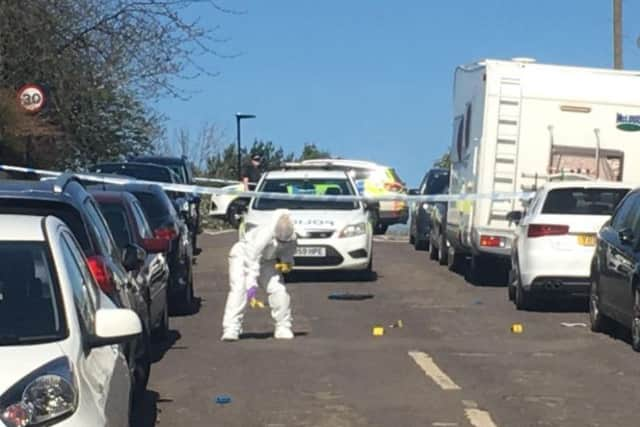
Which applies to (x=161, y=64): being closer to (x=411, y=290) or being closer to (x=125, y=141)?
(x=411, y=290)

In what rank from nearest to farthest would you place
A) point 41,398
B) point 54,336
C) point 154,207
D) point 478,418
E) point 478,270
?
point 41,398, point 54,336, point 478,418, point 154,207, point 478,270

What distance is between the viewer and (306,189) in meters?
23.1

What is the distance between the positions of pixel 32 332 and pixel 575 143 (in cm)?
1523

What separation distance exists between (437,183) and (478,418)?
65.3 feet

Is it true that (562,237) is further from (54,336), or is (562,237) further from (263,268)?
(54,336)

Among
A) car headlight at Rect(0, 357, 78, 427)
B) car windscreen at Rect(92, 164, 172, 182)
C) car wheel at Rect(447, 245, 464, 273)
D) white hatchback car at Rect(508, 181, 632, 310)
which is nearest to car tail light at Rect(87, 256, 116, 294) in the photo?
car headlight at Rect(0, 357, 78, 427)

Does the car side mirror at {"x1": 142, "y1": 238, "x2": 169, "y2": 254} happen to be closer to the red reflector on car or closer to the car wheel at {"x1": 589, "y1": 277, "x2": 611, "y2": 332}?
the car wheel at {"x1": 589, "y1": 277, "x2": 611, "y2": 332}

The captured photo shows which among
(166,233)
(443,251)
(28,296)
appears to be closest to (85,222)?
(28,296)

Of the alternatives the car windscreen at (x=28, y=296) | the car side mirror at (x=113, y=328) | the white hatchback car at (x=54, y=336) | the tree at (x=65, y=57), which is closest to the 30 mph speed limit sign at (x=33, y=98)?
the tree at (x=65, y=57)

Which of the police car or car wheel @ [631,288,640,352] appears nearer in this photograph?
car wheel @ [631,288,640,352]

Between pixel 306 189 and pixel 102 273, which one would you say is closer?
pixel 102 273

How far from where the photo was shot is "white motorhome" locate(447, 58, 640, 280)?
2069cm

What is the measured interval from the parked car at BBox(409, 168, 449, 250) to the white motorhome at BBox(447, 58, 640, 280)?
7.97 meters

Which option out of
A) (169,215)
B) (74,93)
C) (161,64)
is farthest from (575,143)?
(74,93)
